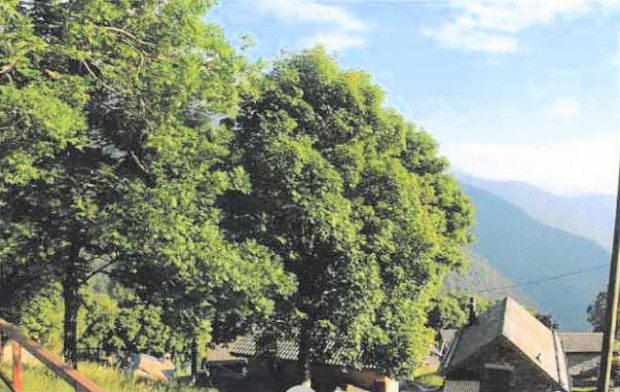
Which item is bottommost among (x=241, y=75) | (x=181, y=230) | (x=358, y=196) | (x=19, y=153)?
(x=181, y=230)

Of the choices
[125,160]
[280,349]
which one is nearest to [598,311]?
[280,349]

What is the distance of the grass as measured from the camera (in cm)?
1095

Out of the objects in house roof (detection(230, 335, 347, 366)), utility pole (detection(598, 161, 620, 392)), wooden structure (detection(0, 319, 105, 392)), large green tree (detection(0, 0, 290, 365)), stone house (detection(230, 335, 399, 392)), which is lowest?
stone house (detection(230, 335, 399, 392))

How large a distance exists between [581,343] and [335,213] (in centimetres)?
7564

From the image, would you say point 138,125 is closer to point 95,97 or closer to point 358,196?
point 95,97

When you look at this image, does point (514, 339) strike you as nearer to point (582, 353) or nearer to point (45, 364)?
point (45, 364)

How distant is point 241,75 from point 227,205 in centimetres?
634

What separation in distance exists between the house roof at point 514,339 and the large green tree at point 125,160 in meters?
25.1

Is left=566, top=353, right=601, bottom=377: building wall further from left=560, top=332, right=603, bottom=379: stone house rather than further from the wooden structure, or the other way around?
the wooden structure

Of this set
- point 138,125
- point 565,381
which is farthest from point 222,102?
point 565,381

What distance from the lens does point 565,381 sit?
3938cm

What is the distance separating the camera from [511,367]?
1486 inches

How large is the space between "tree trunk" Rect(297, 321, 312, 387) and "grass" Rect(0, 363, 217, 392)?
7411 mm

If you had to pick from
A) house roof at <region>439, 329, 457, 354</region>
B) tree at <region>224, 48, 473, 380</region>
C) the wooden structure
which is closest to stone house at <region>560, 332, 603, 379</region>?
house roof at <region>439, 329, 457, 354</region>
